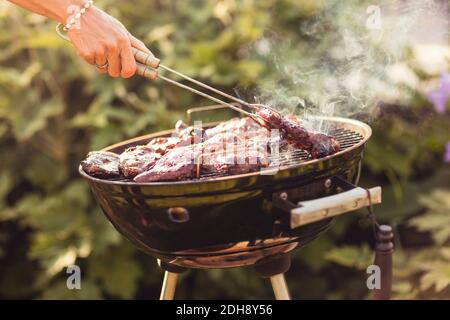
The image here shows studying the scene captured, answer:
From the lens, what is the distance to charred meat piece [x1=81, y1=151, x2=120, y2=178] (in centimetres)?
213

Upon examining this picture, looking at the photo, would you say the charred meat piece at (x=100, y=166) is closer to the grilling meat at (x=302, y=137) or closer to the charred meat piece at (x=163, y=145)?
the charred meat piece at (x=163, y=145)

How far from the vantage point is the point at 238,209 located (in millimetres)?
1912

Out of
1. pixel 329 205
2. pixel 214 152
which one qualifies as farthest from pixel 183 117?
pixel 329 205

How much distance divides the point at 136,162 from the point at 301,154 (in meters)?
0.59

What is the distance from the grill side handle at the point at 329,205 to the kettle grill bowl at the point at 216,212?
0.09m

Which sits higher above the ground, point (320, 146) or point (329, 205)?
point (320, 146)

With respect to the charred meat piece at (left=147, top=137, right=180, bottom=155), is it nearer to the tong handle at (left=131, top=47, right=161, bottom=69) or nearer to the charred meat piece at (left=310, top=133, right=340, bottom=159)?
the tong handle at (left=131, top=47, right=161, bottom=69)

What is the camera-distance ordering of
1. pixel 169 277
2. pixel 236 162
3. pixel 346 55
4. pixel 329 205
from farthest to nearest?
pixel 346 55 → pixel 169 277 → pixel 236 162 → pixel 329 205

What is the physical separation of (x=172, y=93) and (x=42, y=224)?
1.11 meters

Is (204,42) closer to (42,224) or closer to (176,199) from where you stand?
(42,224)

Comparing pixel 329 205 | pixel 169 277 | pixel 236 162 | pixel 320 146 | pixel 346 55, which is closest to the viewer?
pixel 329 205

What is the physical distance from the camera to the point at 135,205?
6.37 feet

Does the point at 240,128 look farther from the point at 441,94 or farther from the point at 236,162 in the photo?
the point at 441,94

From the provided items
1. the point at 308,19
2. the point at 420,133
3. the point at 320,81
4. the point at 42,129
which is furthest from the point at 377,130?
the point at 42,129
